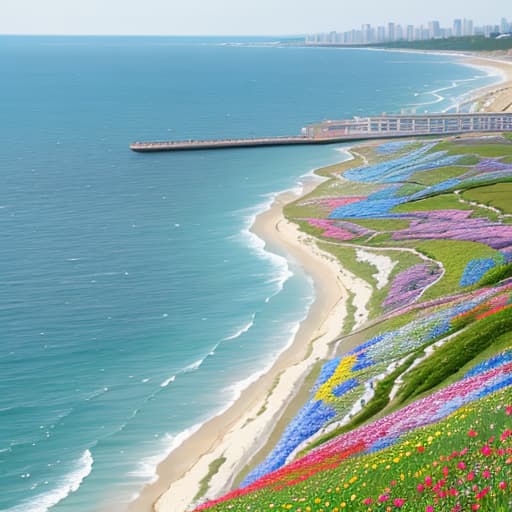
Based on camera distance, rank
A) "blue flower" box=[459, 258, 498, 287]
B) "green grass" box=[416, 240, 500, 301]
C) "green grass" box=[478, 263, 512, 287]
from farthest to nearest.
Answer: "green grass" box=[416, 240, 500, 301]
"blue flower" box=[459, 258, 498, 287]
"green grass" box=[478, 263, 512, 287]

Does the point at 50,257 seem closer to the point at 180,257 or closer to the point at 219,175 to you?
the point at 180,257

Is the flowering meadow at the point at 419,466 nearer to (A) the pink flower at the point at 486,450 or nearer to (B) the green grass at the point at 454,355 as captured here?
(A) the pink flower at the point at 486,450

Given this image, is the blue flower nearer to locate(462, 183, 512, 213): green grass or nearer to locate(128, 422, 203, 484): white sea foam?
locate(462, 183, 512, 213): green grass

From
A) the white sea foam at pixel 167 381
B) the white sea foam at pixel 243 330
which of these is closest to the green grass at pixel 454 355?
the white sea foam at pixel 167 381

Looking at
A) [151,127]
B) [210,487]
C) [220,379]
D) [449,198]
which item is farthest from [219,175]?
[210,487]

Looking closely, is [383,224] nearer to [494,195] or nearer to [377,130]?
[494,195]

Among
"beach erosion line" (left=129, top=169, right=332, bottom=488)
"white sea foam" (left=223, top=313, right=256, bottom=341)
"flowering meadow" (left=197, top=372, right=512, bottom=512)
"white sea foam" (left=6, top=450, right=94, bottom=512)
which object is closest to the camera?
"flowering meadow" (left=197, top=372, right=512, bottom=512)

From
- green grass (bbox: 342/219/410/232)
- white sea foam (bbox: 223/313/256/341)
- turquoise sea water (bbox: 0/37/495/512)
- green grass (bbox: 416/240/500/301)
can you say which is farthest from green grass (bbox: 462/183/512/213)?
white sea foam (bbox: 223/313/256/341)
